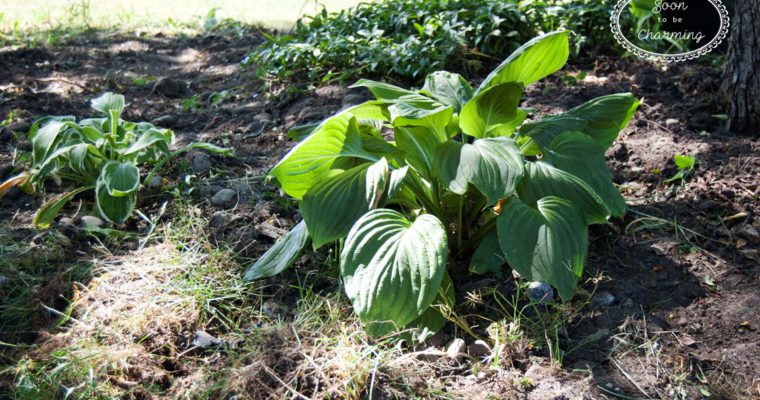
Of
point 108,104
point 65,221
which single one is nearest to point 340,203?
point 65,221

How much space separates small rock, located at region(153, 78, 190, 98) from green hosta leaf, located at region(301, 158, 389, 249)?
8.38ft

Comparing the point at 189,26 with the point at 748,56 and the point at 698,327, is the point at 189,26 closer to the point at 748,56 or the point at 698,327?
the point at 748,56

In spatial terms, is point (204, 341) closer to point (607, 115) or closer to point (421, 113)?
point (421, 113)

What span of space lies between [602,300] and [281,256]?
114 cm

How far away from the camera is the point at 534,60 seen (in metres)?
2.43

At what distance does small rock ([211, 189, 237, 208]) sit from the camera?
3.01m

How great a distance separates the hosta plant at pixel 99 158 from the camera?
2879mm

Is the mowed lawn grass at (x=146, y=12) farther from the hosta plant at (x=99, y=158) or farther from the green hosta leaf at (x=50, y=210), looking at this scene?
the green hosta leaf at (x=50, y=210)

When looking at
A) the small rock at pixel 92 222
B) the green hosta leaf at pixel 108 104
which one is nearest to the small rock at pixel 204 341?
the small rock at pixel 92 222

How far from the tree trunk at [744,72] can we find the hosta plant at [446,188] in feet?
2.78

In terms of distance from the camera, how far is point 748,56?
3016mm

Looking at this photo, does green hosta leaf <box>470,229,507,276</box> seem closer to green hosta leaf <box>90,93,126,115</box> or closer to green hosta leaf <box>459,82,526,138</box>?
green hosta leaf <box>459,82,526,138</box>

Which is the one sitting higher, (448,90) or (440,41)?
(448,90)

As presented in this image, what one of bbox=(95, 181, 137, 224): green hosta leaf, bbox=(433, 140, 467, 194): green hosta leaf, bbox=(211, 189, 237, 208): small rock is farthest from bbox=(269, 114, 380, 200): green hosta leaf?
bbox=(95, 181, 137, 224): green hosta leaf
